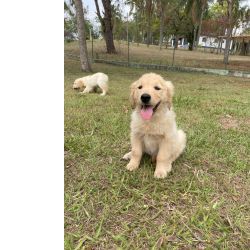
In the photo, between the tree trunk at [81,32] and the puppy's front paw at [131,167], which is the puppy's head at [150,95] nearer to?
the puppy's front paw at [131,167]

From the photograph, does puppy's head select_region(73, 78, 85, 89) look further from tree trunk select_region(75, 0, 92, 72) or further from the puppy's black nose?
the puppy's black nose

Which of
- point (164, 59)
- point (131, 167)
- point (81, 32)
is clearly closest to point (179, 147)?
point (131, 167)

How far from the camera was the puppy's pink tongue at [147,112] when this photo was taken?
276 centimetres

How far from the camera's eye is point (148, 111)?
2.77 metres

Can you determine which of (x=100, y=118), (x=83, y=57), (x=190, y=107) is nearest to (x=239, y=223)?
(x=100, y=118)

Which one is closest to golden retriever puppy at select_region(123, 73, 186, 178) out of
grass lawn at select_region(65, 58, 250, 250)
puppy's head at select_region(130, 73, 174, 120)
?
puppy's head at select_region(130, 73, 174, 120)

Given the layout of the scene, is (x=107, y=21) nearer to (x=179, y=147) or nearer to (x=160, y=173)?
(x=179, y=147)

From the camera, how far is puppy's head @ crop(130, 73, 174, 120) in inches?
A: 107

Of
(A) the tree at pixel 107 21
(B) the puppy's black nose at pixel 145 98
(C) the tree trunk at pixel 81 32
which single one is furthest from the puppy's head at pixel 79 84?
(A) the tree at pixel 107 21

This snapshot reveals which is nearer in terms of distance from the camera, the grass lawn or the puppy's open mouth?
the grass lawn

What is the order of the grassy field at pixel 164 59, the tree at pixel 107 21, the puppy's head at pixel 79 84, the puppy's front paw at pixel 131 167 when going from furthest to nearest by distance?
1. the tree at pixel 107 21
2. the grassy field at pixel 164 59
3. the puppy's head at pixel 79 84
4. the puppy's front paw at pixel 131 167

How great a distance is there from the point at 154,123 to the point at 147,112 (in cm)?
14
